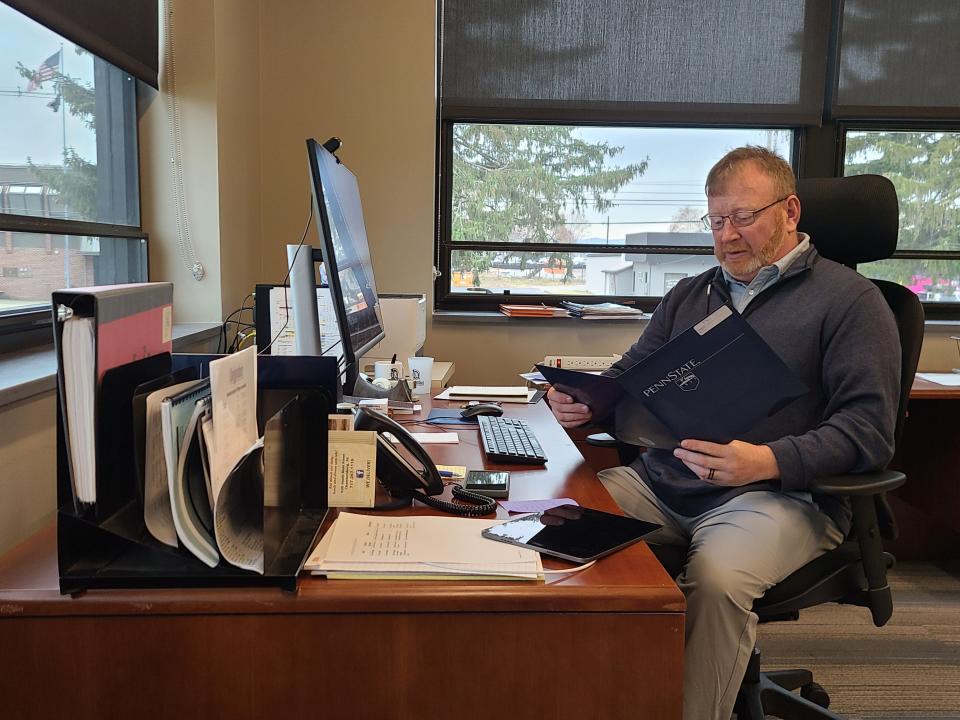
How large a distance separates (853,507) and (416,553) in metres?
0.94

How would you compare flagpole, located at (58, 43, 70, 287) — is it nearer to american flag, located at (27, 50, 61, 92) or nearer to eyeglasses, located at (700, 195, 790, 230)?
american flag, located at (27, 50, 61, 92)

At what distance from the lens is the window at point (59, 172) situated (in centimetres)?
175

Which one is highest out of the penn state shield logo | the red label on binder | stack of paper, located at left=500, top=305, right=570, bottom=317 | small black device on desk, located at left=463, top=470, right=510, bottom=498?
the red label on binder

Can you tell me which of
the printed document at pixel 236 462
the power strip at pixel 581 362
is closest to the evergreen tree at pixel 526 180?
the power strip at pixel 581 362

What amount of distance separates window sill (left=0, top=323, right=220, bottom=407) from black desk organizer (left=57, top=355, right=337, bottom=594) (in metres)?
0.15

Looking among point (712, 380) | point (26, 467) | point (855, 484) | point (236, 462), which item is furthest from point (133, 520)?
point (855, 484)

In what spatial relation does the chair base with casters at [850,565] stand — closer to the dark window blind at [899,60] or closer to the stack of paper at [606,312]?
the stack of paper at [606,312]

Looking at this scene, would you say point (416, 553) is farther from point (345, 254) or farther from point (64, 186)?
point (64, 186)

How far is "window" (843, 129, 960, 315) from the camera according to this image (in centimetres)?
332

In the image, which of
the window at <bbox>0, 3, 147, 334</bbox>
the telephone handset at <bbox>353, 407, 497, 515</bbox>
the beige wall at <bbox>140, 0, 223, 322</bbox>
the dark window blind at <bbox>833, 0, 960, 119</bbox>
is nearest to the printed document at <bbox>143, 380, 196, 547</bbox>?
the telephone handset at <bbox>353, 407, 497, 515</bbox>

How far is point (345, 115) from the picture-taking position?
3.11m

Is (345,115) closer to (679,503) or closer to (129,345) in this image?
(679,503)

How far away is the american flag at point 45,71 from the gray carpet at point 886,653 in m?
2.46

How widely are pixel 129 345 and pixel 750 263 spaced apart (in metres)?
1.35
